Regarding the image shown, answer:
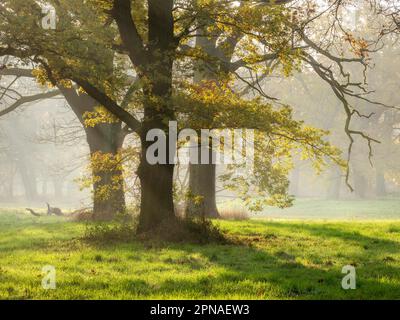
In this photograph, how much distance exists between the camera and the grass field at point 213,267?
8172 millimetres

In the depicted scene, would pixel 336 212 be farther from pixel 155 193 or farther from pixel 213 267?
pixel 213 267

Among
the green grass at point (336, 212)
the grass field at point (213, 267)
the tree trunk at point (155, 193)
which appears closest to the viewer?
the grass field at point (213, 267)

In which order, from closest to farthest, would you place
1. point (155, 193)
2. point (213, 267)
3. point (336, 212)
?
point (213, 267) < point (155, 193) < point (336, 212)

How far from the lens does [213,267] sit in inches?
404

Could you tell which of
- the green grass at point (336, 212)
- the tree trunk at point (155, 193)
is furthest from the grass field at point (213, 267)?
the green grass at point (336, 212)

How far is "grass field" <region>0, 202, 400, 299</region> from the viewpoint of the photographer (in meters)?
8.17

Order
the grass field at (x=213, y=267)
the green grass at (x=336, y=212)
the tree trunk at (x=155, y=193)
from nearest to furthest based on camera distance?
the grass field at (x=213, y=267) → the tree trunk at (x=155, y=193) → the green grass at (x=336, y=212)

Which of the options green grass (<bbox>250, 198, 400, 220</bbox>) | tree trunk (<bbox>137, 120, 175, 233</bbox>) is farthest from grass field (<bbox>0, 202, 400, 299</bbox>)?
green grass (<bbox>250, 198, 400, 220</bbox>)

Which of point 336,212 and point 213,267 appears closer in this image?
point 213,267

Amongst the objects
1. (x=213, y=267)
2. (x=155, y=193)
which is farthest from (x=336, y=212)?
(x=213, y=267)

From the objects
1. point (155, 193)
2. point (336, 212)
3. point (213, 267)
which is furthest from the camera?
point (336, 212)

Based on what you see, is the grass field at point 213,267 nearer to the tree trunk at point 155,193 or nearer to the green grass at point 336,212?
the tree trunk at point 155,193

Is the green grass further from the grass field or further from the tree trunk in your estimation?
the tree trunk

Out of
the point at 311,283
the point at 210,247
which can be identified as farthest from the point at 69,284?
the point at 210,247
